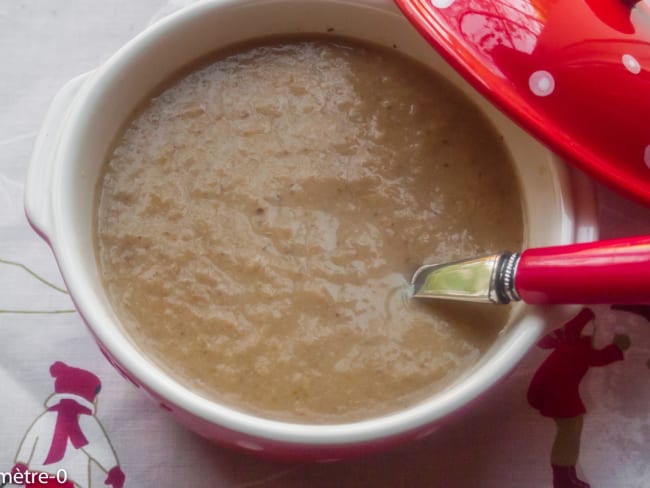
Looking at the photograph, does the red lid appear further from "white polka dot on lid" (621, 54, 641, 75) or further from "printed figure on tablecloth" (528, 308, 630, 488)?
"printed figure on tablecloth" (528, 308, 630, 488)

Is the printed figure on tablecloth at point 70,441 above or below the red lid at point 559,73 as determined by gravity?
below

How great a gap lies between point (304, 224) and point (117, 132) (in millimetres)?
283

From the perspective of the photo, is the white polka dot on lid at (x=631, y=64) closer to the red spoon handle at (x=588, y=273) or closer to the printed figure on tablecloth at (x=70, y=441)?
the red spoon handle at (x=588, y=273)

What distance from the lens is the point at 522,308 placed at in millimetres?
938

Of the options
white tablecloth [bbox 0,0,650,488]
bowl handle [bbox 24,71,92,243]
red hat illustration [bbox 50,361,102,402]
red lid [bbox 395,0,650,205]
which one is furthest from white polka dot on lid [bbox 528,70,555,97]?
red hat illustration [bbox 50,361,102,402]

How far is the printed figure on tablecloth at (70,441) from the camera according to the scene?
1081mm

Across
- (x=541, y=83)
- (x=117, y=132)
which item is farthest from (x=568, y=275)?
(x=117, y=132)

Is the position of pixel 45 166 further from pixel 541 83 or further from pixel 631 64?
pixel 631 64

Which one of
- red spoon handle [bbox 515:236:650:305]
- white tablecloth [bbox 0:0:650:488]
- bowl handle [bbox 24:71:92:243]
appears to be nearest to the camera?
red spoon handle [bbox 515:236:650:305]

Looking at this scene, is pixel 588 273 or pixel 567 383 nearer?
pixel 588 273

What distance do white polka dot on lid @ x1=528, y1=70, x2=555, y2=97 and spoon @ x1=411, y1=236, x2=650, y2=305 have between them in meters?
0.19

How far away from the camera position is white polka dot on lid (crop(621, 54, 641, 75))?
969 mm

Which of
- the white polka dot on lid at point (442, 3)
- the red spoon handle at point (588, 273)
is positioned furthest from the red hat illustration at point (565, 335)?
the white polka dot on lid at point (442, 3)

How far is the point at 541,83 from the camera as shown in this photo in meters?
0.95
